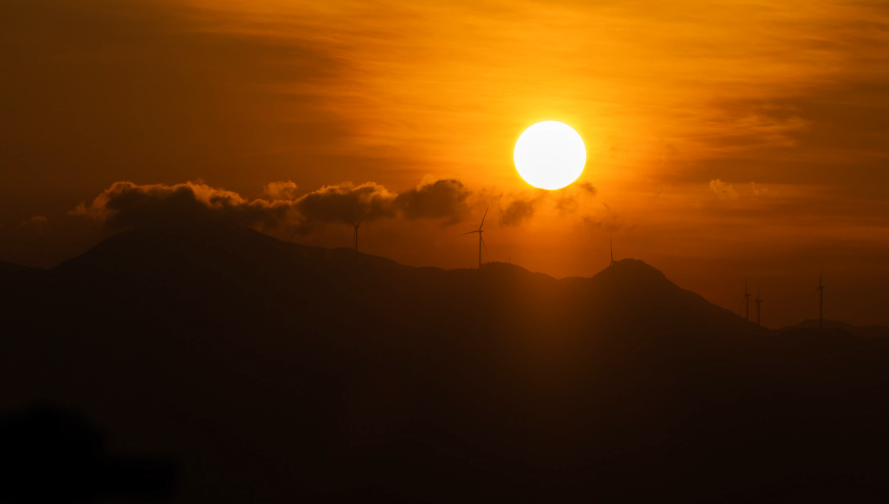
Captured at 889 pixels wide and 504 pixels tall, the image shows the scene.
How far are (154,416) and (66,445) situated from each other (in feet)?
178

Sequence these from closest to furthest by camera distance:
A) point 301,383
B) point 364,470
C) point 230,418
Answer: point 364,470 → point 230,418 → point 301,383

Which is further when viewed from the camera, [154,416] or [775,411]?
[775,411]

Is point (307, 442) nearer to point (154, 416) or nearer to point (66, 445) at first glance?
point (154, 416)

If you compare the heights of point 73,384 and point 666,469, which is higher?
point 73,384

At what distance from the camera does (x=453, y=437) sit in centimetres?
17412

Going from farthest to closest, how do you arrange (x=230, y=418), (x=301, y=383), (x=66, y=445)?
(x=301, y=383) < (x=230, y=418) < (x=66, y=445)

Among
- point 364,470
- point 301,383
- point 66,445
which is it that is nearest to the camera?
point 66,445

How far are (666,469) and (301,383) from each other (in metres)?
78.4

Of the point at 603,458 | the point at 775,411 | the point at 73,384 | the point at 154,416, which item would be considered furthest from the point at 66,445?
the point at 775,411

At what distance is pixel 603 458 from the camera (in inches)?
6890

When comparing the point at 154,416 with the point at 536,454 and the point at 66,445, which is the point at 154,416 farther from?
the point at 536,454

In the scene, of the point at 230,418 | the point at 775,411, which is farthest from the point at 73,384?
the point at 775,411

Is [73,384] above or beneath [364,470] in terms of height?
above

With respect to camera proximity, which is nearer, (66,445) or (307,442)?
(66,445)
